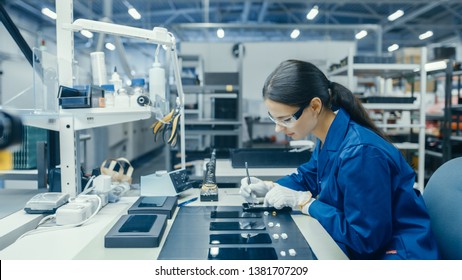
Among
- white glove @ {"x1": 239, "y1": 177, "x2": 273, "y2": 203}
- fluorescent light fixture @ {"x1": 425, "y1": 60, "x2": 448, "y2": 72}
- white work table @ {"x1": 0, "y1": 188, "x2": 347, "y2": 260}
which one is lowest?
white work table @ {"x1": 0, "y1": 188, "x2": 347, "y2": 260}

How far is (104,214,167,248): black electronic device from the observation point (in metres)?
0.82

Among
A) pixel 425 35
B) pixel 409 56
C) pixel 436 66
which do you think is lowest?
pixel 436 66

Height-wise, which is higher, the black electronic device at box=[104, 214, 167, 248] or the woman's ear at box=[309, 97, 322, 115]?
the woman's ear at box=[309, 97, 322, 115]

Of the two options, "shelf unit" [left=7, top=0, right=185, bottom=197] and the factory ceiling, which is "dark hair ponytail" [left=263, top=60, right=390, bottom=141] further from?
the factory ceiling

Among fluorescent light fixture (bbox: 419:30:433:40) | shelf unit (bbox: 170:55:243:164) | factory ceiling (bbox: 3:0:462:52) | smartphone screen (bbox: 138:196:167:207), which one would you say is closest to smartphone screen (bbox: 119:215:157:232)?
smartphone screen (bbox: 138:196:167:207)

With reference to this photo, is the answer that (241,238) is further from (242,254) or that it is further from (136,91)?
(136,91)

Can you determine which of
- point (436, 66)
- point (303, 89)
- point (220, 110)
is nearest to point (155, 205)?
point (303, 89)

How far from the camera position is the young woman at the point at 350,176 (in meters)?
0.78

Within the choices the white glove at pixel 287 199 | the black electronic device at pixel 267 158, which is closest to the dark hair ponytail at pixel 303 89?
the white glove at pixel 287 199

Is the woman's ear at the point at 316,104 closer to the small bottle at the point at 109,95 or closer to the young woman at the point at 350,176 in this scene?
the young woman at the point at 350,176

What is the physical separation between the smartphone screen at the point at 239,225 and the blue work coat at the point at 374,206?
15 centimetres

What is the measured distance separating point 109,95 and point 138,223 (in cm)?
50

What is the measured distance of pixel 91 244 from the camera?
856 mm

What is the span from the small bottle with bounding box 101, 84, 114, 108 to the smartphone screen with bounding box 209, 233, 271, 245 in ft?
1.98
